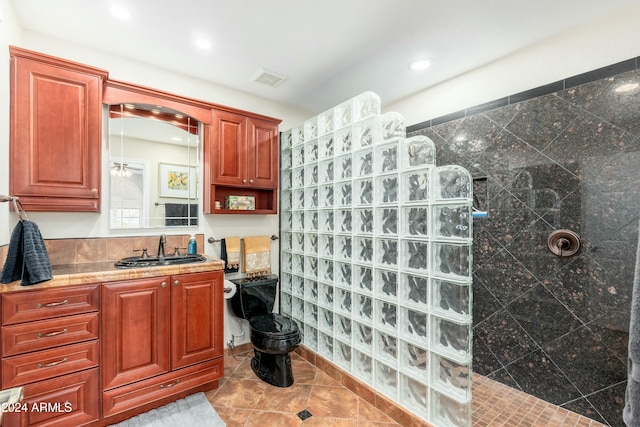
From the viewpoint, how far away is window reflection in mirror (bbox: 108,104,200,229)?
2.24 m

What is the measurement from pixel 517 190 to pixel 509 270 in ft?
1.99

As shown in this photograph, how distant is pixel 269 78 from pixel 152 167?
122 cm

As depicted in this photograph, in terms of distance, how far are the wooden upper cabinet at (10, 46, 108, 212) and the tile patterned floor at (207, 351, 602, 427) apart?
64.5 inches

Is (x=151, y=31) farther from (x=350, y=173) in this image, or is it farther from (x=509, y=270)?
(x=509, y=270)

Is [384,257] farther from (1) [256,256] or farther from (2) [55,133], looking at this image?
(2) [55,133]

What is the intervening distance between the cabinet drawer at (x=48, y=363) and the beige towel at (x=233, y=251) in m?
1.11

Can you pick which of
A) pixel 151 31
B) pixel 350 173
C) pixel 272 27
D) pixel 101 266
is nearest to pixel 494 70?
pixel 350 173

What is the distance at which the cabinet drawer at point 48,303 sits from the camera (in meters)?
1.50

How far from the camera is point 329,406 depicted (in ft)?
6.58

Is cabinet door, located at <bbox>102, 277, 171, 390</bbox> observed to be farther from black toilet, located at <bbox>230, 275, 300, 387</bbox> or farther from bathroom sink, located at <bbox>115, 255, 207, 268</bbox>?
black toilet, located at <bbox>230, 275, 300, 387</bbox>

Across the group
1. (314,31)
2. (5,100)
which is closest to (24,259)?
(5,100)

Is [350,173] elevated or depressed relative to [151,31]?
depressed

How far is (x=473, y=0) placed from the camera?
5.41 feet

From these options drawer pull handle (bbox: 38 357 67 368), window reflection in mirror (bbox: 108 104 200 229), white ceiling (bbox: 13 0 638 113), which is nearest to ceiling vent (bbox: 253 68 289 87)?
white ceiling (bbox: 13 0 638 113)
